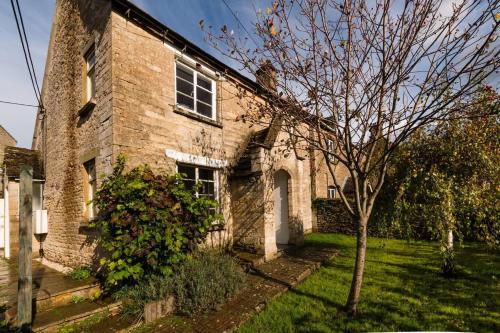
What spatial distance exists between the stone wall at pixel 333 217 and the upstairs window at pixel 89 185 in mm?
11095

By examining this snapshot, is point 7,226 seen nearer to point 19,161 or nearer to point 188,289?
point 19,161

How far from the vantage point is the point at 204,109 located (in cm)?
848

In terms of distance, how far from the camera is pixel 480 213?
516 centimetres

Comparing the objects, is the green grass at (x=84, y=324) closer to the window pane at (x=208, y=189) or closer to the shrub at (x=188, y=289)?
the shrub at (x=188, y=289)

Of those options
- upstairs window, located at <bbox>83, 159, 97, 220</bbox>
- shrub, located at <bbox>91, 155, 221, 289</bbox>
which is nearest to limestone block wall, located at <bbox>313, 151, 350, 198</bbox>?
shrub, located at <bbox>91, 155, 221, 289</bbox>

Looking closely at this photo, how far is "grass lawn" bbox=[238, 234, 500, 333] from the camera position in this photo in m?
4.06

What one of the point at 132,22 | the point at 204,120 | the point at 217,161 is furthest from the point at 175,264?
the point at 132,22

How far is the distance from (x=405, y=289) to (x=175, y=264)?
4.93m

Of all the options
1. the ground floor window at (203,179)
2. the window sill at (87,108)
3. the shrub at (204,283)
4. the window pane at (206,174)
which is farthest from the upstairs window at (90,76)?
the shrub at (204,283)

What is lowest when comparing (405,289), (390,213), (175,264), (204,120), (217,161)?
(405,289)

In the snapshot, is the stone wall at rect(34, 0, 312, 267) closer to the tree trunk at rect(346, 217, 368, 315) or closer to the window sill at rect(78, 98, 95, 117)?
the window sill at rect(78, 98, 95, 117)

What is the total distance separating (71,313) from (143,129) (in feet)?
13.2

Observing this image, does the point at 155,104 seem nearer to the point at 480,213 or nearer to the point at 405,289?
the point at 405,289

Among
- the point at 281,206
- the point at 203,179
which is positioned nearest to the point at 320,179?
the point at 281,206
